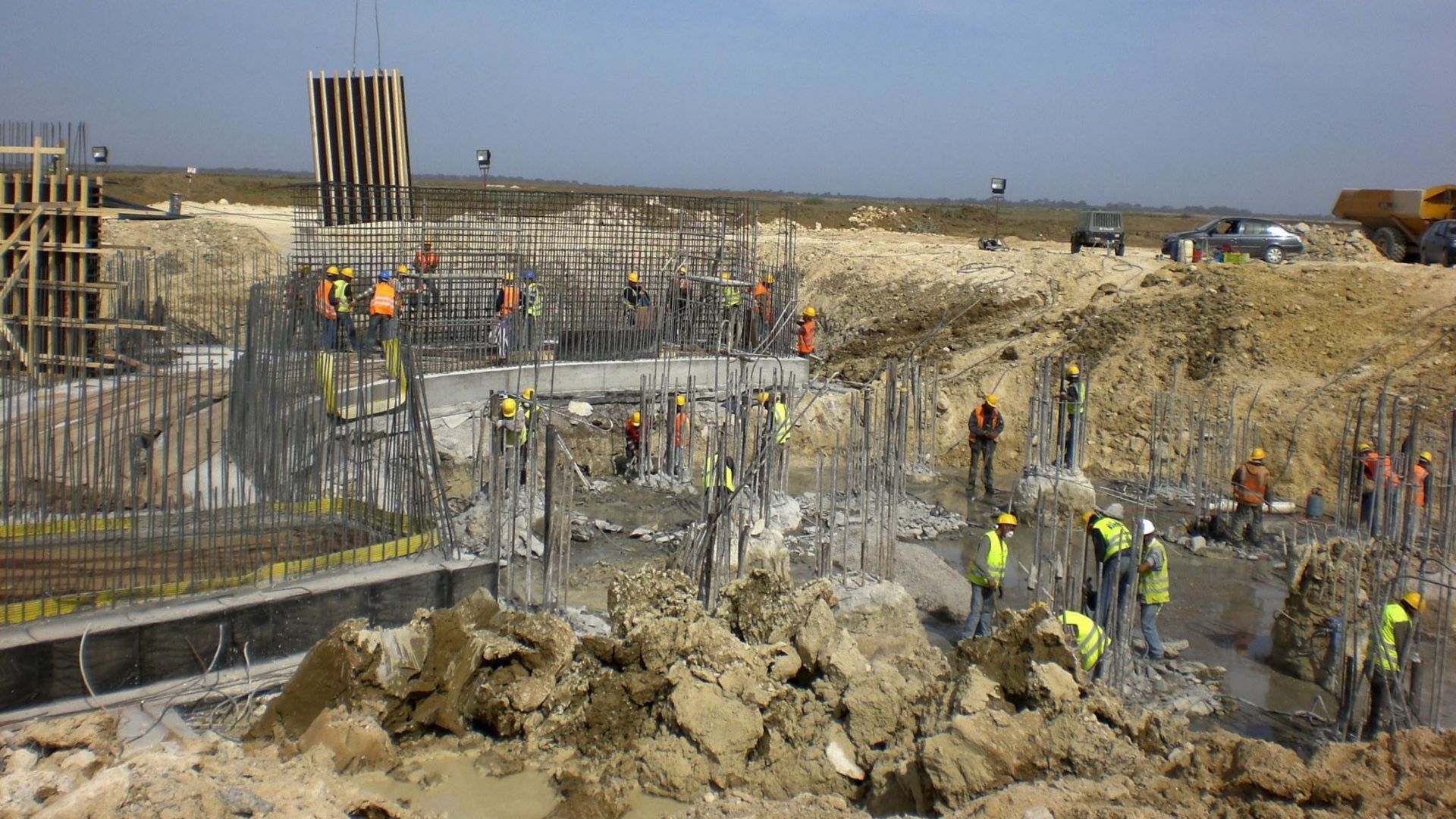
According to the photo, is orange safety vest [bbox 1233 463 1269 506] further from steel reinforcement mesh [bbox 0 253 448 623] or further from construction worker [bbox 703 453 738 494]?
steel reinforcement mesh [bbox 0 253 448 623]

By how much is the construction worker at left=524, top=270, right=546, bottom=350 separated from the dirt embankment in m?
4.22

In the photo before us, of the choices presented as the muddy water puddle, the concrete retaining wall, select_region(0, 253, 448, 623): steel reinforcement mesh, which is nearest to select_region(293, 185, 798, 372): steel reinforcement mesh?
the concrete retaining wall

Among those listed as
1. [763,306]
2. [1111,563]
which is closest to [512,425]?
[1111,563]

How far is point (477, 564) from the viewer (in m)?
8.02

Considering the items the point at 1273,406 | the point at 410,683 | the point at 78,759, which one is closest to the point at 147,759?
the point at 78,759

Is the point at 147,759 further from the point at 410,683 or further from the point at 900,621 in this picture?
the point at 900,621

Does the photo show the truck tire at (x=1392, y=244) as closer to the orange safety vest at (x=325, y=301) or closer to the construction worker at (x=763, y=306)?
the construction worker at (x=763, y=306)

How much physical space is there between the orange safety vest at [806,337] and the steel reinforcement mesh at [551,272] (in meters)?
0.21

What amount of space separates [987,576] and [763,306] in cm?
964

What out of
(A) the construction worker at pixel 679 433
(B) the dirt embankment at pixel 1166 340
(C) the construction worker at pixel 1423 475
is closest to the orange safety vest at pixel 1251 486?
(C) the construction worker at pixel 1423 475

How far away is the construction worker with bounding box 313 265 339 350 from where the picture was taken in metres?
13.9

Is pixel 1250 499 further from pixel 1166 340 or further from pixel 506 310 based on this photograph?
pixel 506 310

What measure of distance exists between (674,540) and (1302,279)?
13.3 meters

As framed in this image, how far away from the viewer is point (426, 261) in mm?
16109
